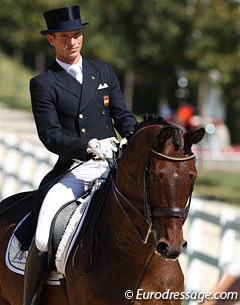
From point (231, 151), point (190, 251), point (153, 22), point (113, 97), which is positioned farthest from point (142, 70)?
point (113, 97)

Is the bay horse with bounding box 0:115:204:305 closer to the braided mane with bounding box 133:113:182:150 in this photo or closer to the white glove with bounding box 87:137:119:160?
the braided mane with bounding box 133:113:182:150

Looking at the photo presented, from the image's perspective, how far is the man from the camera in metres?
5.81

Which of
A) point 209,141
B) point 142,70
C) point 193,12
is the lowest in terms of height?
point 209,141

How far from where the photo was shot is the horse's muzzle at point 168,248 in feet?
15.5

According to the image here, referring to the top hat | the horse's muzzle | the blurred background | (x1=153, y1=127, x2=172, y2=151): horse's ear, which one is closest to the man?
the top hat

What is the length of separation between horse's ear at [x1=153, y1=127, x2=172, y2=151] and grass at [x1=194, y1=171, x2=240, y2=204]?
51.0 ft

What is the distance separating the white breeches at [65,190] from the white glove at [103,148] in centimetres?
42

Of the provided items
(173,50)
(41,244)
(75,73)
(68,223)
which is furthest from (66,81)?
(173,50)

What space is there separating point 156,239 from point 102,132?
1.47 metres

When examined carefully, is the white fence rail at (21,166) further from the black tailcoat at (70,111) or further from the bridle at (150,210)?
the bridle at (150,210)

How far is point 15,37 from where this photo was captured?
36.7m

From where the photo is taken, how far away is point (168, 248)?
4.71 m

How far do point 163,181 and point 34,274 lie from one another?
4.91ft

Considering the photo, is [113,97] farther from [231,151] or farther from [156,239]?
[231,151]
